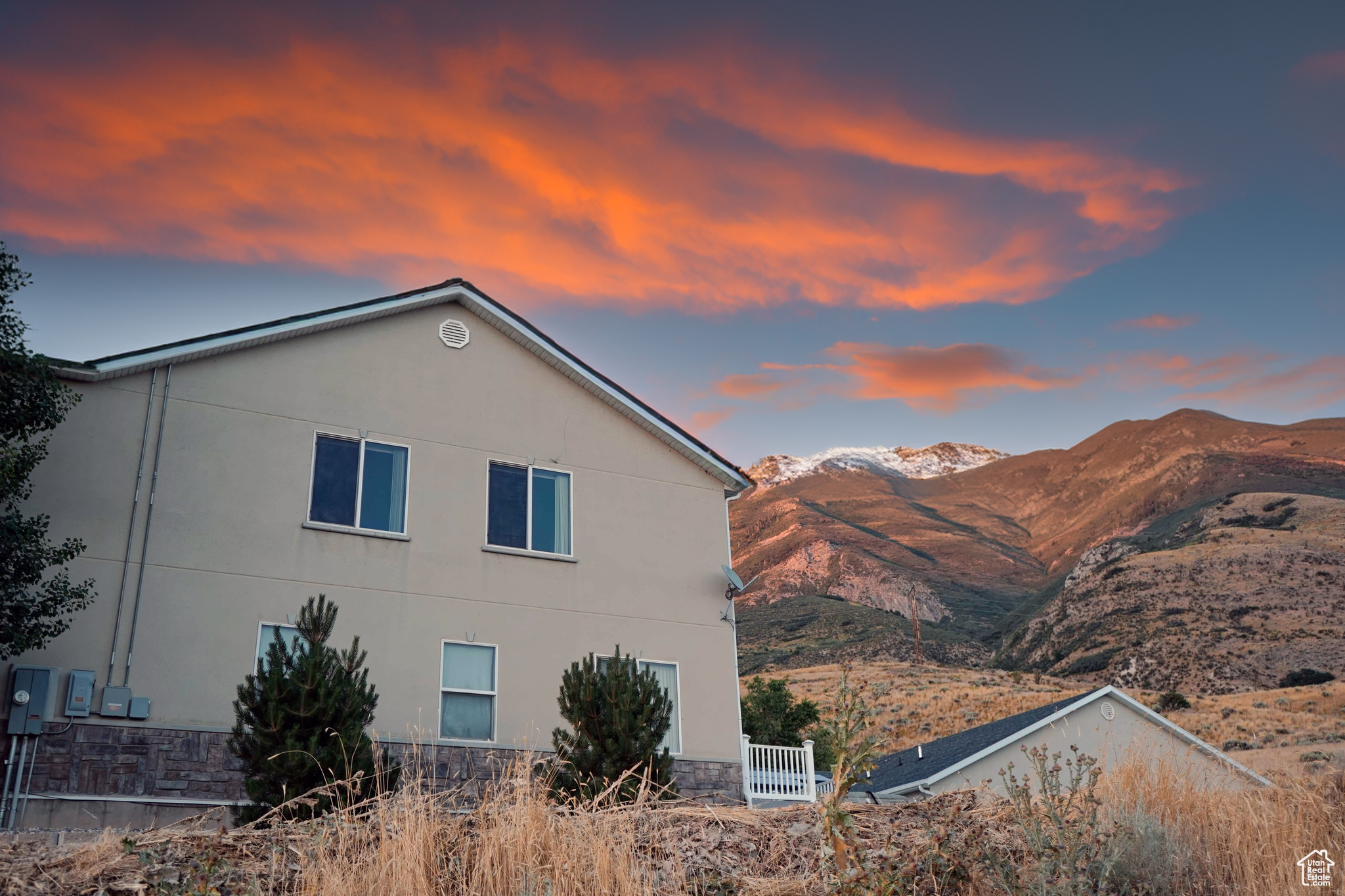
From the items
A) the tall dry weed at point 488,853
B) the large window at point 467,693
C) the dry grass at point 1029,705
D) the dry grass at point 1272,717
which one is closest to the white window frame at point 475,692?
the large window at point 467,693

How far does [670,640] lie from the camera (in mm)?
17078

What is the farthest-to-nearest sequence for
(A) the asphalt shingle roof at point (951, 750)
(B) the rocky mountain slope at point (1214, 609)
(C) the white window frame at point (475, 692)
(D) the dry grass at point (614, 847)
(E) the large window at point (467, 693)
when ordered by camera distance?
(B) the rocky mountain slope at point (1214, 609), (A) the asphalt shingle roof at point (951, 750), (E) the large window at point (467, 693), (C) the white window frame at point (475, 692), (D) the dry grass at point (614, 847)

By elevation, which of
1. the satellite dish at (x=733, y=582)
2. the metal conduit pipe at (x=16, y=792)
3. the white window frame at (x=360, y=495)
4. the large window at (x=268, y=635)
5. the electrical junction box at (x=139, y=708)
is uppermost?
the white window frame at (x=360, y=495)

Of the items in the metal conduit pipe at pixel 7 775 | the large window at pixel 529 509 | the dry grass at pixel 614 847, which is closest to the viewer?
the dry grass at pixel 614 847

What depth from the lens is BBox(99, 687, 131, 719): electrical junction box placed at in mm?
12664

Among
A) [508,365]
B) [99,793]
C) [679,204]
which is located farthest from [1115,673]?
[99,793]

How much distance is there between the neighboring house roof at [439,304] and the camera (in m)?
14.1

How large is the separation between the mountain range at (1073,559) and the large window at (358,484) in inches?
2459

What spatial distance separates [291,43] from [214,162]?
2457mm

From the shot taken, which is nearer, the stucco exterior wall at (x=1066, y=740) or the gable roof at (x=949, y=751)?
the stucco exterior wall at (x=1066, y=740)

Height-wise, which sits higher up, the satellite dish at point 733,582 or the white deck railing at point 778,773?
the satellite dish at point 733,582

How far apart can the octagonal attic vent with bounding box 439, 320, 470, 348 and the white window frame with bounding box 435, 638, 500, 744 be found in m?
4.69

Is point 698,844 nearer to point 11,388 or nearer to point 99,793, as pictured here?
point 99,793

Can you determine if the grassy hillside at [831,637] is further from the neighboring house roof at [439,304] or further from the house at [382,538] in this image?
the house at [382,538]
